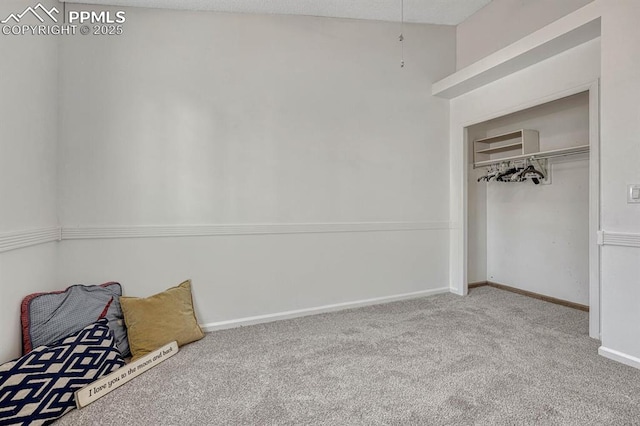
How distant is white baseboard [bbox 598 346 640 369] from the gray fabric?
323 cm

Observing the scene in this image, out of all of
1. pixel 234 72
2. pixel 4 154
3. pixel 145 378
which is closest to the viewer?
pixel 4 154

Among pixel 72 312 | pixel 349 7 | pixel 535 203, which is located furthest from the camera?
pixel 535 203

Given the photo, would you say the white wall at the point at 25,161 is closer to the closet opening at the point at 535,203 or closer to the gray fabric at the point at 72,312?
the gray fabric at the point at 72,312

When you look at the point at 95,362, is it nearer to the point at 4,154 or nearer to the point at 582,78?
the point at 4,154

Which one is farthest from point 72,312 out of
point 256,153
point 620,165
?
point 620,165

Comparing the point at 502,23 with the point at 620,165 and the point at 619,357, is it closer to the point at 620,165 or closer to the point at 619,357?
the point at 620,165

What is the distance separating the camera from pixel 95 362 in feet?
6.19

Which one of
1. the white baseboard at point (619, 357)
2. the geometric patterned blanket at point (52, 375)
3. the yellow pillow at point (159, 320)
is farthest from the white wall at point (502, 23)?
the geometric patterned blanket at point (52, 375)

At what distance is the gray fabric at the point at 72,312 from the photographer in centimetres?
202

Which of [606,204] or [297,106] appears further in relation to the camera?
[297,106]

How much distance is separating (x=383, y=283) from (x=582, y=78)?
2.46 m

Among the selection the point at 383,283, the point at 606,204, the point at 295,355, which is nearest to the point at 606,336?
the point at 606,204

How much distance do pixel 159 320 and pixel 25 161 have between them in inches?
51.3

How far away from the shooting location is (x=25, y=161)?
2.01 meters
